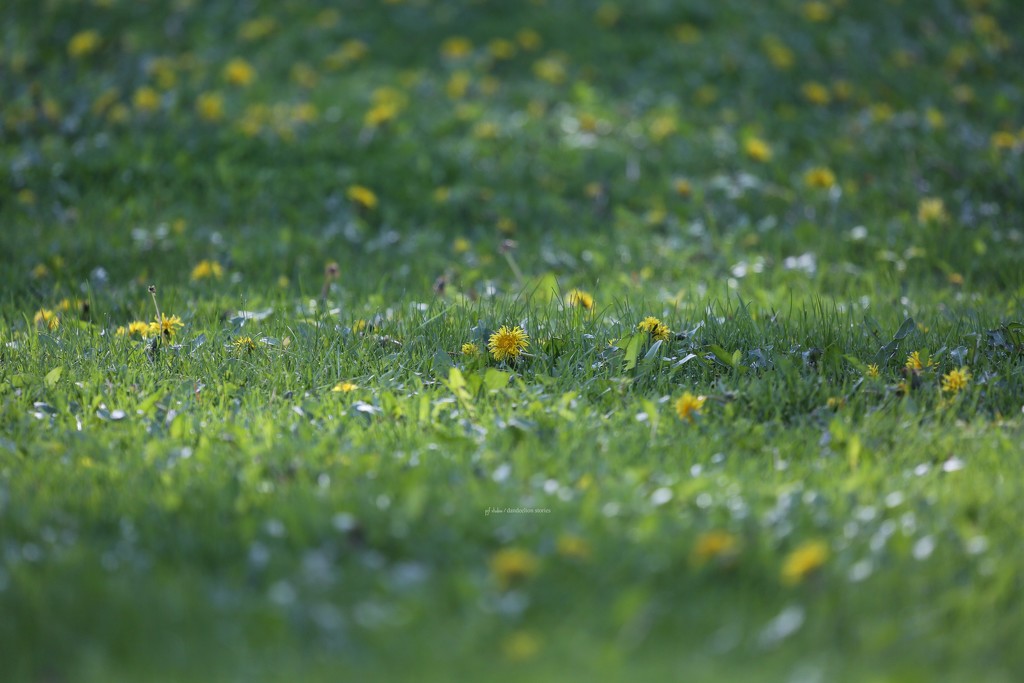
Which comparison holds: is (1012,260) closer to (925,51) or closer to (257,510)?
(925,51)

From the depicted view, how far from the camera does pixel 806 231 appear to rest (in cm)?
538

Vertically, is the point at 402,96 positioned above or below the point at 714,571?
below

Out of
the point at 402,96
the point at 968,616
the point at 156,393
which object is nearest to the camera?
the point at 968,616

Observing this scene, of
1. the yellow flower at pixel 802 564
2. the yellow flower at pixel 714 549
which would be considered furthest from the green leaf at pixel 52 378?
the yellow flower at pixel 802 564

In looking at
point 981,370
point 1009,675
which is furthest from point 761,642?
point 981,370

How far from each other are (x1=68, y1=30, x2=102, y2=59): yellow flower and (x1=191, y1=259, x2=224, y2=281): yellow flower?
3.73 metres

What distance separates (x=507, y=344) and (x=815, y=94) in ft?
15.2

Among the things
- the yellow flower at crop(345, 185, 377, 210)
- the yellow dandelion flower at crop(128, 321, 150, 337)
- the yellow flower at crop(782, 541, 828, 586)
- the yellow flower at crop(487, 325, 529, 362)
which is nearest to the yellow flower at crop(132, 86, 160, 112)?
the yellow flower at crop(345, 185, 377, 210)

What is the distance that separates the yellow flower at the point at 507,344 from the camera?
11.7ft

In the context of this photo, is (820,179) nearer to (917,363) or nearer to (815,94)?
(815,94)

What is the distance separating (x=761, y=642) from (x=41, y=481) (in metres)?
2.07

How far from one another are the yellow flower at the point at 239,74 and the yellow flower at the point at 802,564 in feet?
20.1

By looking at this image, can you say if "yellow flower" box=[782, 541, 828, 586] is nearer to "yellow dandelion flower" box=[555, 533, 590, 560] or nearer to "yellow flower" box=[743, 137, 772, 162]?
"yellow dandelion flower" box=[555, 533, 590, 560]

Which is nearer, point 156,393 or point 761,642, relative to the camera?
point 761,642
